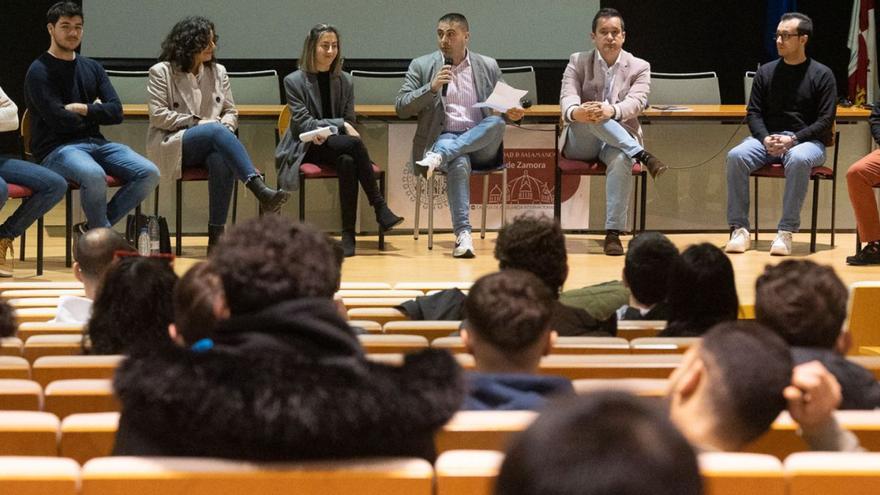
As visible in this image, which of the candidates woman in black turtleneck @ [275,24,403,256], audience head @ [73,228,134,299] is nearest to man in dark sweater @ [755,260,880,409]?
audience head @ [73,228,134,299]

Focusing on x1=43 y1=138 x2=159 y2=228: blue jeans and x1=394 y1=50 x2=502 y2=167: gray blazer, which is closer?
x1=43 y1=138 x2=159 y2=228: blue jeans

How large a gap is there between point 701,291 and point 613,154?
398 cm

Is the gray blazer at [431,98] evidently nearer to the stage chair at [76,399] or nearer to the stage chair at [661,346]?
the stage chair at [661,346]

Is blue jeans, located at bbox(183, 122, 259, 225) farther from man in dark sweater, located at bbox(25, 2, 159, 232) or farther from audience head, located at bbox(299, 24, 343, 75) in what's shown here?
audience head, located at bbox(299, 24, 343, 75)

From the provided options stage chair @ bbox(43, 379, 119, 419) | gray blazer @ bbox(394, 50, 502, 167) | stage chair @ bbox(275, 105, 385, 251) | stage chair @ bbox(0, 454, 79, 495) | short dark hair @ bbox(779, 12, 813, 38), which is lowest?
stage chair @ bbox(43, 379, 119, 419)

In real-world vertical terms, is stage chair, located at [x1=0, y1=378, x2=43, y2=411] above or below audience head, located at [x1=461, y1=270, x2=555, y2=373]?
below

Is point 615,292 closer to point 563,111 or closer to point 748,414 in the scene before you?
point 748,414

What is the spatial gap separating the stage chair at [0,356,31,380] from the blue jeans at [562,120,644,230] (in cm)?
492

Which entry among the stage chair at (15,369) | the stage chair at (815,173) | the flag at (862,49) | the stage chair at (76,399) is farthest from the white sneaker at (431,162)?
the stage chair at (76,399)

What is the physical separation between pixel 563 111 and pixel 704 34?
3802mm

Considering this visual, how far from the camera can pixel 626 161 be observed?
22.9ft

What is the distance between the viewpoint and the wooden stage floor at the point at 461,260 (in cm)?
599

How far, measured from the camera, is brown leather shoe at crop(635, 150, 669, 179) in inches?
269

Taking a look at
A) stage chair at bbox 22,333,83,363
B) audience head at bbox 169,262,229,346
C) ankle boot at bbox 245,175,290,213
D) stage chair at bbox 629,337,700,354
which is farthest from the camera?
ankle boot at bbox 245,175,290,213
